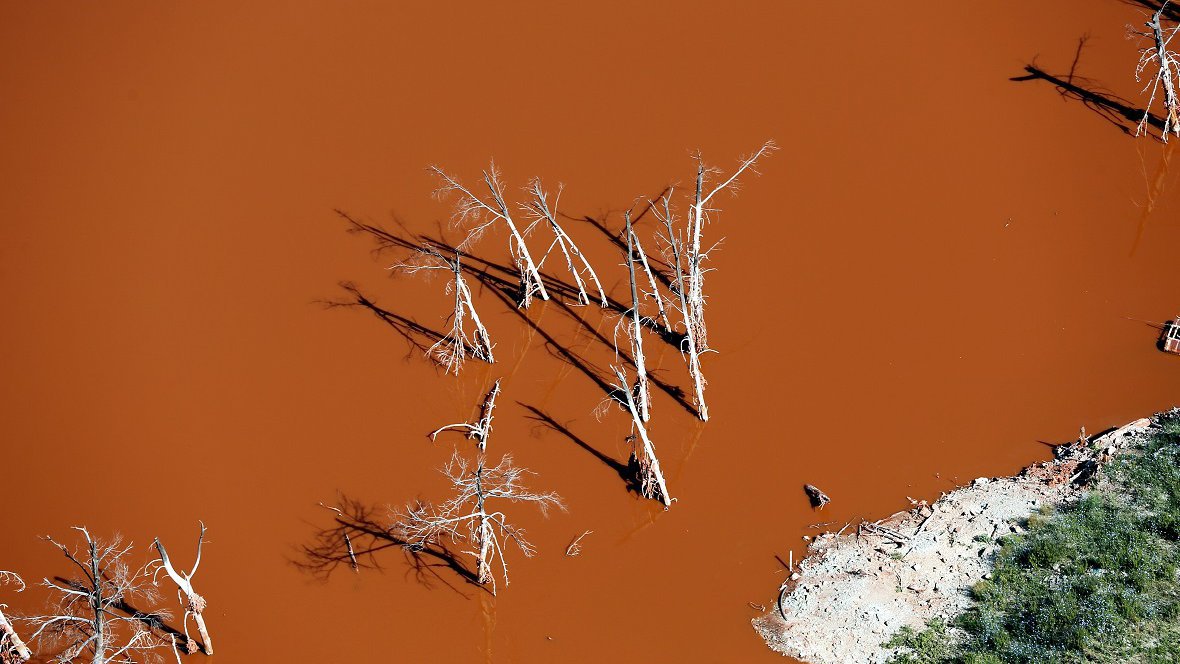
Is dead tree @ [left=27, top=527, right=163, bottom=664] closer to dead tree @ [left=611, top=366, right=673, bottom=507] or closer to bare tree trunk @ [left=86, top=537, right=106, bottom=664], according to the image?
bare tree trunk @ [left=86, top=537, right=106, bottom=664]

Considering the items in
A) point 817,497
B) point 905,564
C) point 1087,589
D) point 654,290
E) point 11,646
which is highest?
point 654,290

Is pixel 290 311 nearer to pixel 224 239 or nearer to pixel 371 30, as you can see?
pixel 224 239

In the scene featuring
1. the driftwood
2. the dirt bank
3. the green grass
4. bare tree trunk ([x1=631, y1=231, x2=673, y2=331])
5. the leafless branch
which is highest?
bare tree trunk ([x1=631, y1=231, x2=673, y2=331])

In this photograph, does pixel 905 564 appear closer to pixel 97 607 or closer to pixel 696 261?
pixel 696 261

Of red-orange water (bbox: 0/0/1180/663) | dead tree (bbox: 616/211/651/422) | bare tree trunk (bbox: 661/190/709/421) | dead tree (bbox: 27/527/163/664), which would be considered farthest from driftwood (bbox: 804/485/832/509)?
dead tree (bbox: 27/527/163/664)

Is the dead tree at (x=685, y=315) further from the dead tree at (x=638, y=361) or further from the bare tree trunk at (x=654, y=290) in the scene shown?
the dead tree at (x=638, y=361)

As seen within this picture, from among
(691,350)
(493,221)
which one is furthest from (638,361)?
(493,221)

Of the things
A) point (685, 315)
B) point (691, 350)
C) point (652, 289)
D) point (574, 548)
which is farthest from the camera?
point (652, 289)
